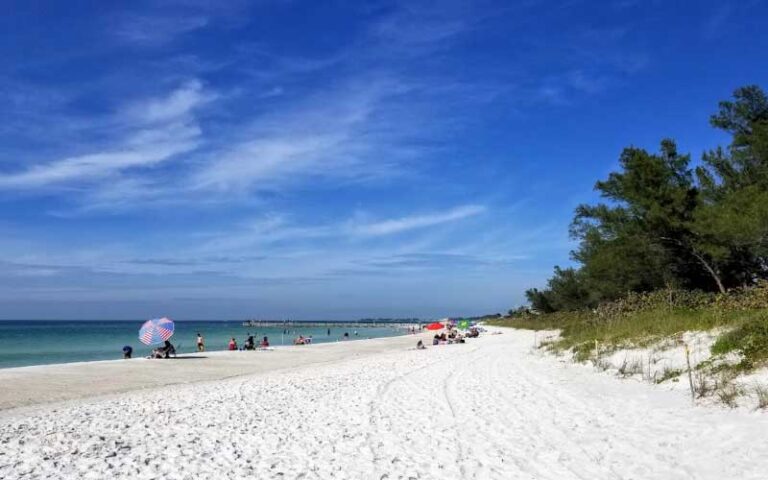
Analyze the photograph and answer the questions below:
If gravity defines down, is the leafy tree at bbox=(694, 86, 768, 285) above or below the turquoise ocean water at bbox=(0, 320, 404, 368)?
above

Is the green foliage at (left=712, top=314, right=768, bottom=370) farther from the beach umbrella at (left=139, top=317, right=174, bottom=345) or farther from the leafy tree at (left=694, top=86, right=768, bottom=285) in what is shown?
the beach umbrella at (left=139, top=317, right=174, bottom=345)

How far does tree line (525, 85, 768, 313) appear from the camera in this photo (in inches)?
961

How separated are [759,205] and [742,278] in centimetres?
981

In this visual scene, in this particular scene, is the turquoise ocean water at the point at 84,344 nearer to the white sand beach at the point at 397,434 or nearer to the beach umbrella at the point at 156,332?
the beach umbrella at the point at 156,332

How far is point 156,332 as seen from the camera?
2594 cm

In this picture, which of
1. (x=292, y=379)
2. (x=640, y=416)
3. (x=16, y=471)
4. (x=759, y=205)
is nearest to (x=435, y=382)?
(x=292, y=379)

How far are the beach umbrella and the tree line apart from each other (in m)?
21.3

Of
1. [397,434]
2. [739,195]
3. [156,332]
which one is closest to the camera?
[397,434]

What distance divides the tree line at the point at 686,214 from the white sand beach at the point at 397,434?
14506 millimetres

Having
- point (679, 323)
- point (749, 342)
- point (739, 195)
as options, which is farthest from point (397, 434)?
point (739, 195)

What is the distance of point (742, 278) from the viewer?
27781mm

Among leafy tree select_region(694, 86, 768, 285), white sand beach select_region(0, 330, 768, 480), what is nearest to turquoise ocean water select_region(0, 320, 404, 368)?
white sand beach select_region(0, 330, 768, 480)

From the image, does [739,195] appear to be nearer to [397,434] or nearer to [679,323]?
[679,323]

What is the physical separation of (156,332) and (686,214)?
24628 mm
